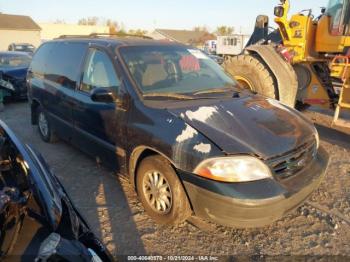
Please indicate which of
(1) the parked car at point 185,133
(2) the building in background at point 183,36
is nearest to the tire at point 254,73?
(1) the parked car at point 185,133

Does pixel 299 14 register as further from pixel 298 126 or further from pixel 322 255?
pixel 322 255

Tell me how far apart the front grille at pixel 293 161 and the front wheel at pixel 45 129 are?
3.83 metres

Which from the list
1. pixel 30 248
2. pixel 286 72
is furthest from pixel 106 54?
pixel 286 72

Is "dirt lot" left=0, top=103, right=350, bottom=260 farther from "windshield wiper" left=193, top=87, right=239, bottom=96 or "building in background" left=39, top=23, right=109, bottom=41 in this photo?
"building in background" left=39, top=23, right=109, bottom=41

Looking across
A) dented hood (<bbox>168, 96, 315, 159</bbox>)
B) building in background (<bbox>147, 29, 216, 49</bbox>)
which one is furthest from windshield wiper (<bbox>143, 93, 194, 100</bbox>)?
building in background (<bbox>147, 29, 216, 49</bbox>)

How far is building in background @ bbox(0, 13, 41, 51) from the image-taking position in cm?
4225

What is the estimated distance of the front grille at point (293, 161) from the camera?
8.99ft

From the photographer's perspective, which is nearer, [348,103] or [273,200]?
[273,200]

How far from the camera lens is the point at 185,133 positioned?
2.80 metres

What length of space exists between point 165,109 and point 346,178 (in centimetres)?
284

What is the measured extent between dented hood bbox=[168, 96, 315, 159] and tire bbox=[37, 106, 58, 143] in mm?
3157

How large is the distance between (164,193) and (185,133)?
0.66 m

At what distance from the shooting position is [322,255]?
9.37 feet

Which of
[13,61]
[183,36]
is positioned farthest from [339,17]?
[183,36]
